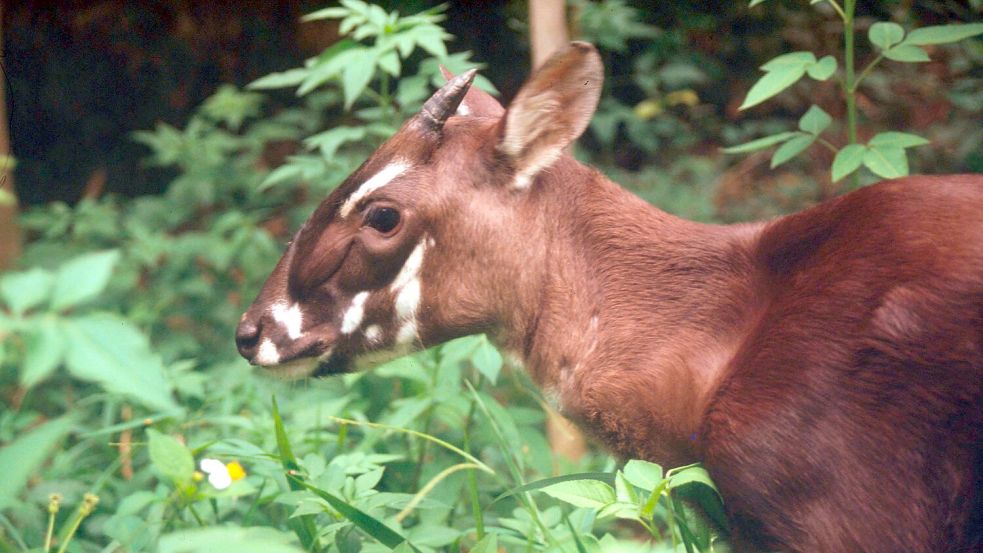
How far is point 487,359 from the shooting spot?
3316 mm

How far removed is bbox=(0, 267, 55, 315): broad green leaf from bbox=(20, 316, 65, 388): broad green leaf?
3 cm

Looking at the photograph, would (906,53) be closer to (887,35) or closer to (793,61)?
(887,35)

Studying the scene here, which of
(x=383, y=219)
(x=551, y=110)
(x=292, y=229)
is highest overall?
(x=551, y=110)

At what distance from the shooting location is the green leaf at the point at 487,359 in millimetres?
3244

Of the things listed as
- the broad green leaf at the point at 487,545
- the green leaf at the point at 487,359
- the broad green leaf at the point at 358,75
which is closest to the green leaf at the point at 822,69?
the green leaf at the point at 487,359

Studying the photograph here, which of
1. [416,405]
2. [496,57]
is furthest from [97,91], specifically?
[416,405]

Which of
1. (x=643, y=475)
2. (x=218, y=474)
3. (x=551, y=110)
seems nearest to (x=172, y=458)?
(x=218, y=474)

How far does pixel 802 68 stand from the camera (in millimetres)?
3207

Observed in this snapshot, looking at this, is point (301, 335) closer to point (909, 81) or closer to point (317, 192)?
→ point (317, 192)

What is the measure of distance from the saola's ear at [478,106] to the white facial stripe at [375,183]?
0.35 meters

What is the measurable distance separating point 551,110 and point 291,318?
101 cm

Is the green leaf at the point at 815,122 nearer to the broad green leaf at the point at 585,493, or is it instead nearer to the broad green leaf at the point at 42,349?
the broad green leaf at the point at 585,493

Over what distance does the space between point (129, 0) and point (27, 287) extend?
719 centimetres

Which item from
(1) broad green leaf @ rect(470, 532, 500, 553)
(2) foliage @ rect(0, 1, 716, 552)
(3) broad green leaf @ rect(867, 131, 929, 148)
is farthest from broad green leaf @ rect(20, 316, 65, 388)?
(3) broad green leaf @ rect(867, 131, 929, 148)
